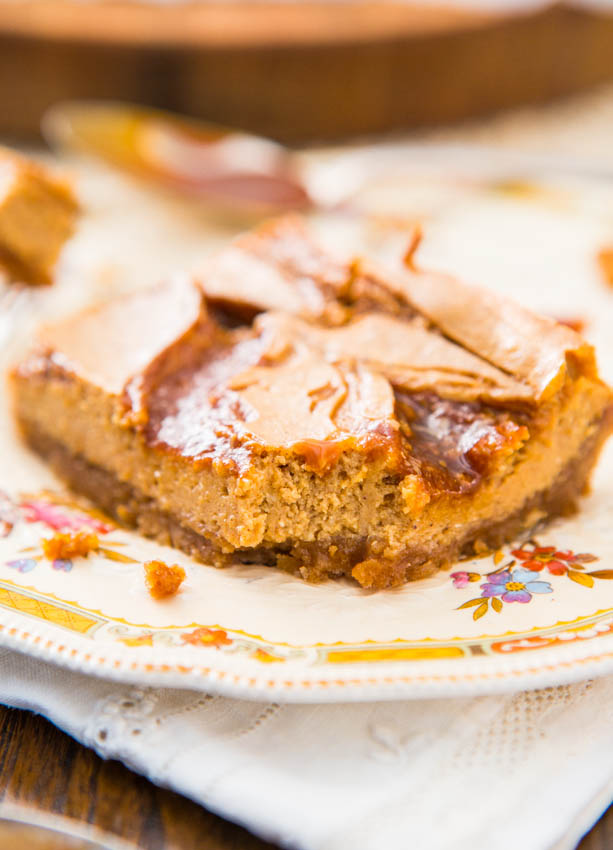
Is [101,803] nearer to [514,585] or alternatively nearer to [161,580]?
[161,580]

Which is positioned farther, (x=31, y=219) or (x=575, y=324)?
(x=31, y=219)

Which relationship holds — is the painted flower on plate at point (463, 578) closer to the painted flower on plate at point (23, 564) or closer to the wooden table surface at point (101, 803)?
the wooden table surface at point (101, 803)

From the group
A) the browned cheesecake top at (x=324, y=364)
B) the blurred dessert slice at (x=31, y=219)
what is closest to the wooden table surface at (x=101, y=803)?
the browned cheesecake top at (x=324, y=364)

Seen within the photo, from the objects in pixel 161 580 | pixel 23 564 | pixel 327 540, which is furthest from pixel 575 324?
pixel 23 564

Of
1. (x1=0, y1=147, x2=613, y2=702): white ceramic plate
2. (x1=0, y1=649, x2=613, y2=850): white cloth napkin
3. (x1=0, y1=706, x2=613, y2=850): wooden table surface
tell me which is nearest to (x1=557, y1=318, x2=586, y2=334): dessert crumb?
(x1=0, y1=147, x2=613, y2=702): white ceramic plate

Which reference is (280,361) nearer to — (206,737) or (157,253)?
(206,737)

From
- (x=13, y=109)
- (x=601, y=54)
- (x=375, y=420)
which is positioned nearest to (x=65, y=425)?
(x=375, y=420)

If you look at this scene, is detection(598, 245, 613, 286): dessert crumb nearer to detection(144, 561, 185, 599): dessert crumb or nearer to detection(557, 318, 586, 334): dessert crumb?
detection(557, 318, 586, 334): dessert crumb
